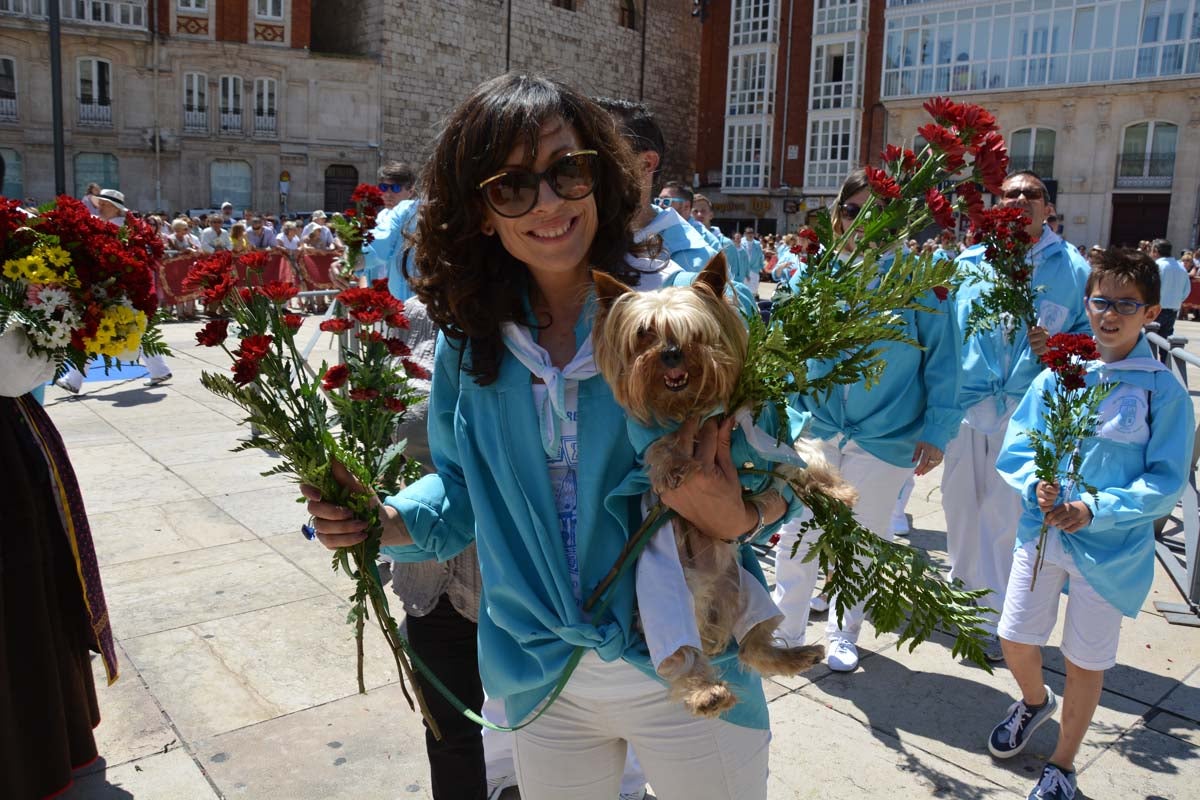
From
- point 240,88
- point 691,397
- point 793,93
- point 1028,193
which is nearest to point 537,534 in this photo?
point 691,397

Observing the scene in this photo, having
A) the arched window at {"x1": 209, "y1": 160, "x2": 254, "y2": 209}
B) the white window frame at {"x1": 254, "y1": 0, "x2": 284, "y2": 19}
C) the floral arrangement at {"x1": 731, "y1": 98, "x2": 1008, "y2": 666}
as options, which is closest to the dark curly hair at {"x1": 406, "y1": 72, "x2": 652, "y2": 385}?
the floral arrangement at {"x1": 731, "y1": 98, "x2": 1008, "y2": 666}

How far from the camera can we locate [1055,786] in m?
3.24

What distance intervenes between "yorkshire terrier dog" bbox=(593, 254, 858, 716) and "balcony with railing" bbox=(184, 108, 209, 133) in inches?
1517

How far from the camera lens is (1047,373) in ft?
11.7

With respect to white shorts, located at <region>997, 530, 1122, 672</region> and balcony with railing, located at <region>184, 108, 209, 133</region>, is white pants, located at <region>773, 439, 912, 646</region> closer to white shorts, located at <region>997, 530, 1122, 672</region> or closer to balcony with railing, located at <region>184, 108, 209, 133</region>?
white shorts, located at <region>997, 530, 1122, 672</region>

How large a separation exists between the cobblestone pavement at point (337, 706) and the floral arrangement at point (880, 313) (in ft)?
5.80

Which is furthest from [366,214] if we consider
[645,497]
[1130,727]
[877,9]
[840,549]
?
[877,9]

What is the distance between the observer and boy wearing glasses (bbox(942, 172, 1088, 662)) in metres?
4.57

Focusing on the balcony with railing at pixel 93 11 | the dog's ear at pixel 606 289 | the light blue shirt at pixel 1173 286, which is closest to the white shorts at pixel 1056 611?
the dog's ear at pixel 606 289

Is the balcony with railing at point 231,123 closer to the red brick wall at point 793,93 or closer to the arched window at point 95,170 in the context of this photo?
the arched window at point 95,170

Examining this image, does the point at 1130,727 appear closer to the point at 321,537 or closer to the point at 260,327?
the point at 321,537

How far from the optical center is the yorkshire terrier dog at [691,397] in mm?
1649

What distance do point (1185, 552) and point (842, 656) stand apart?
2874mm

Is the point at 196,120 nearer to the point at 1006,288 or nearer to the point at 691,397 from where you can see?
the point at 1006,288
